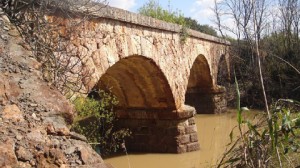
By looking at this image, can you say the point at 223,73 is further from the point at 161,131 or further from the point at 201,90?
the point at 161,131

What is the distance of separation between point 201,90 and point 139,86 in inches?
271

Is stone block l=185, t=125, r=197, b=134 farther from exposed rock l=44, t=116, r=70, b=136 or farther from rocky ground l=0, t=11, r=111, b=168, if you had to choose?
exposed rock l=44, t=116, r=70, b=136

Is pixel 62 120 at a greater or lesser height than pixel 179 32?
lesser

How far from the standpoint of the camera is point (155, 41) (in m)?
7.03

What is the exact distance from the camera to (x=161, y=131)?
27.1 feet

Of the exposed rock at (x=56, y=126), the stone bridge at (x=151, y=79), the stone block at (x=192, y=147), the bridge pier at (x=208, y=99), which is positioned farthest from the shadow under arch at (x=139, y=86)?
the bridge pier at (x=208, y=99)

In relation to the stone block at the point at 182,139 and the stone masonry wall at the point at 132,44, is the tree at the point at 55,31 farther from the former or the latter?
the stone block at the point at 182,139

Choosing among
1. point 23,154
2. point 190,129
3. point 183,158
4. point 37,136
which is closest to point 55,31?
point 37,136

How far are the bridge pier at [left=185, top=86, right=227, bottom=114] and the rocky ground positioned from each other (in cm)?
1190

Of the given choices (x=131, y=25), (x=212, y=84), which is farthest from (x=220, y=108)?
(x=131, y=25)

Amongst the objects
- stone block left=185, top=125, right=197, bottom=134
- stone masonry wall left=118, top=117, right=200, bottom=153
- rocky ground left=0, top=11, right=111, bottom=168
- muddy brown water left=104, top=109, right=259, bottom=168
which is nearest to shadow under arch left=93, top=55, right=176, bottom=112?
stone masonry wall left=118, top=117, right=200, bottom=153

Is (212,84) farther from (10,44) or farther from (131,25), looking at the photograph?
(10,44)

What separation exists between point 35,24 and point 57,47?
1.40ft

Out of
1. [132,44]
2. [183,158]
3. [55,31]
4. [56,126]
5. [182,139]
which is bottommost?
[183,158]
